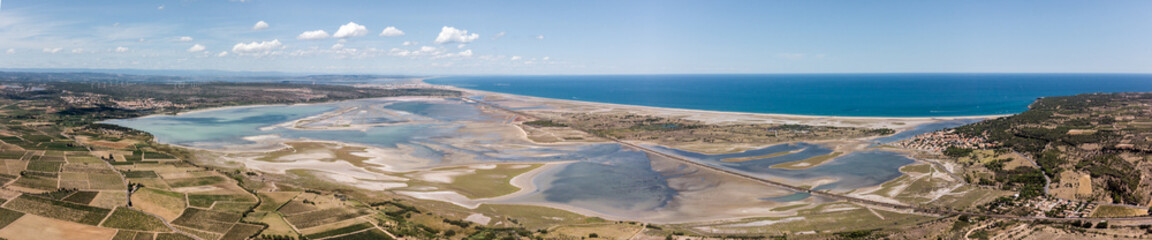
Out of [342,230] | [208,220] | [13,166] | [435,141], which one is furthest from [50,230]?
[435,141]

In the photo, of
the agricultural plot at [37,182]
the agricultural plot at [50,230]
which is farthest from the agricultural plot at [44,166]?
the agricultural plot at [50,230]

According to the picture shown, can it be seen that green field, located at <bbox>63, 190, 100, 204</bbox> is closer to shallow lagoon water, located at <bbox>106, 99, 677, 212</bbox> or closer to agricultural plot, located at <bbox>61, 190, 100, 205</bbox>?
agricultural plot, located at <bbox>61, 190, 100, 205</bbox>

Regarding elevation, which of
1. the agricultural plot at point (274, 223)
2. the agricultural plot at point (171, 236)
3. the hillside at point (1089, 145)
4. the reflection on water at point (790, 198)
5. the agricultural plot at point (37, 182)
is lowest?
the agricultural plot at point (171, 236)

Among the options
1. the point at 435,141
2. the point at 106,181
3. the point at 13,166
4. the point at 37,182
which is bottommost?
the point at 435,141

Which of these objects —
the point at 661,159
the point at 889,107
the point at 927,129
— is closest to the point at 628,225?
the point at 661,159

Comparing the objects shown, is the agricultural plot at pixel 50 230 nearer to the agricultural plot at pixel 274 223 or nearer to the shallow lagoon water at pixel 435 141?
the agricultural plot at pixel 274 223

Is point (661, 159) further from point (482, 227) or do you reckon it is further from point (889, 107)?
point (889, 107)

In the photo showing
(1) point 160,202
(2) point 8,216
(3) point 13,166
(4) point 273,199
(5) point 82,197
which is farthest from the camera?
(3) point 13,166

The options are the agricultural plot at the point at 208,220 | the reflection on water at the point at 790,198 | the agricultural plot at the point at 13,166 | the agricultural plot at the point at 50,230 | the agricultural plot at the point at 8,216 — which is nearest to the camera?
the agricultural plot at the point at 50,230

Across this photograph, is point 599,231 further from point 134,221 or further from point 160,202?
point 160,202

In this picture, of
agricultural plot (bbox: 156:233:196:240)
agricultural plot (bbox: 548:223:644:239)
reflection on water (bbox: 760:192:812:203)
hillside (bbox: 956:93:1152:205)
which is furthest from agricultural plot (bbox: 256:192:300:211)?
hillside (bbox: 956:93:1152:205)

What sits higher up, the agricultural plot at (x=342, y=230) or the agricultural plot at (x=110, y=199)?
the agricultural plot at (x=110, y=199)
